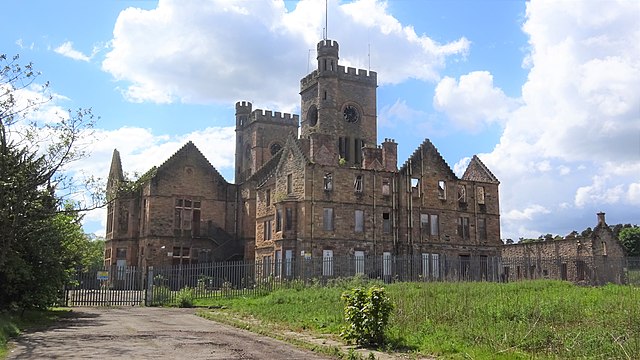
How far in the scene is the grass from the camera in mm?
13967

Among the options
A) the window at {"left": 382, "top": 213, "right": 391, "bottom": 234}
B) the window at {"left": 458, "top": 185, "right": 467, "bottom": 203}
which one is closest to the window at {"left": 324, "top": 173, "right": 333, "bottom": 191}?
the window at {"left": 382, "top": 213, "right": 391, "bottom": 234}

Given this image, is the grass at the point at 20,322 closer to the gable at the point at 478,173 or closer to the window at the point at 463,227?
the window at the point at 463,227

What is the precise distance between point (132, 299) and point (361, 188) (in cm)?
1660

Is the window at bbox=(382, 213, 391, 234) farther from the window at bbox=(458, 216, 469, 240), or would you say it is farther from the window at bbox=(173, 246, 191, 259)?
the window at bbox=(173, 246, 191, 259)

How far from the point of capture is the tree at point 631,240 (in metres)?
68.4

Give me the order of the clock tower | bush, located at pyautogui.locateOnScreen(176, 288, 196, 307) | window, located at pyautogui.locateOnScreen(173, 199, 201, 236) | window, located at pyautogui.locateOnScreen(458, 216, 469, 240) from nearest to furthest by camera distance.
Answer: bush, located at pyautogui.locateOnScreen(176, 288, 196, 307), window, located at pyautogui.locateOnScreen(458, 216, 469, 240), window, located at pyautogui.locateOnScreen(173, 199, 201, 236), the clock tower

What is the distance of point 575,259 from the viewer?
42469 mm

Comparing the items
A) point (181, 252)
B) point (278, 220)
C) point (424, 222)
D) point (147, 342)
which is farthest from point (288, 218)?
point (147, 342)

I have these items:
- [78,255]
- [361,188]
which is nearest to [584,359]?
[78,255]

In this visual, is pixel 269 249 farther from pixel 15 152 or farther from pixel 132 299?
pixel 15 152

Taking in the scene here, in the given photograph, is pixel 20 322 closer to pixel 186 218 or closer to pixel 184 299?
pixel 184 299

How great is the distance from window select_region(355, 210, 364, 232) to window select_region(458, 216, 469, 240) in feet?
26.1

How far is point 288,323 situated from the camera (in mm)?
18797

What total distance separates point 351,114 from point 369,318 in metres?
49.3
